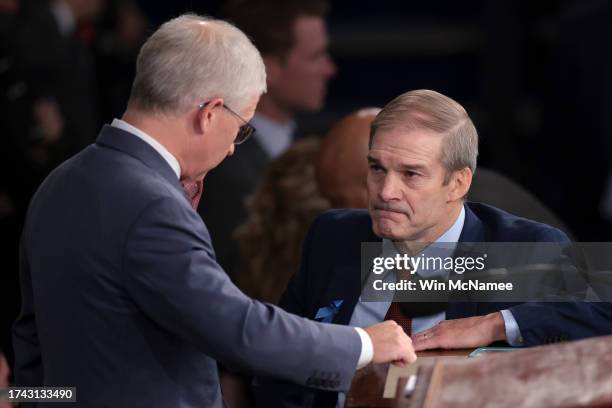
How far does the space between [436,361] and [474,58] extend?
4443 mm

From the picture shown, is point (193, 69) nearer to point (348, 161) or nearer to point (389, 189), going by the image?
point (389, 189)

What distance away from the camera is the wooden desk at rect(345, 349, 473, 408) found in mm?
2264

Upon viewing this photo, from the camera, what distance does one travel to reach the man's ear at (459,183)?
8.66 feet

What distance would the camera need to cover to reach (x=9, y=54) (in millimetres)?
4965

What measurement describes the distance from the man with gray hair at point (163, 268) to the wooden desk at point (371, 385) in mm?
24

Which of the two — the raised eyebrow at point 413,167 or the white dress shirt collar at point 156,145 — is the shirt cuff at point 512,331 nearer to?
the raised eyebrow at point 413,167

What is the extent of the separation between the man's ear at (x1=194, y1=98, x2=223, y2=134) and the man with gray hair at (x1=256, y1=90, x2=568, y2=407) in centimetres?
33

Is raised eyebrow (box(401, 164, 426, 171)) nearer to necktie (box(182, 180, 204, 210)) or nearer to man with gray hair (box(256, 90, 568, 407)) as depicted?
man with gray hair (box(256, 90, 568, 407))

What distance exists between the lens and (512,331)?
2516 mm

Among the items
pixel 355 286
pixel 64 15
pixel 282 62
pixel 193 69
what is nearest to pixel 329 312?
pixel 355 286

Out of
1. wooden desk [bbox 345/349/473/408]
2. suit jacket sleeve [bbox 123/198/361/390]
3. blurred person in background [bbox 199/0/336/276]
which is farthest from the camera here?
blurred person in background [bbox 199/0/336/276]

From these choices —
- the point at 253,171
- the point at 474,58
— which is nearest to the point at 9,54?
the point at 253,171

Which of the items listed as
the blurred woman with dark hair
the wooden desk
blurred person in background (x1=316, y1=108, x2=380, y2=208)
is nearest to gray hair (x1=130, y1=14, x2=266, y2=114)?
the wooden desk

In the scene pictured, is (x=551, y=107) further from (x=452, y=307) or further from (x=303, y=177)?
(x=452, y=307)
